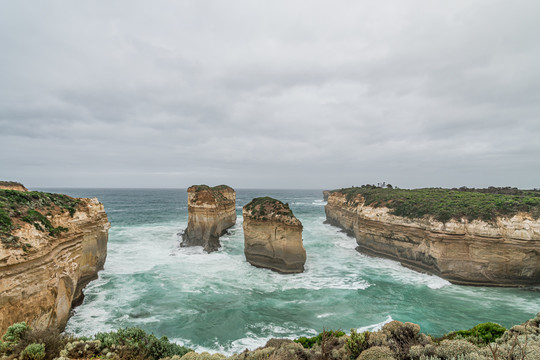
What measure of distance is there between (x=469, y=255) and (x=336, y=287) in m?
10.6

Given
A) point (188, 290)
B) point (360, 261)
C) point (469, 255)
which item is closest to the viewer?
point (188, 290)

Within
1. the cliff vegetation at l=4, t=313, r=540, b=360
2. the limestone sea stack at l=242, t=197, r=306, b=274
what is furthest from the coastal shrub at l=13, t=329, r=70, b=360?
the limestone sea stack at l=242, t=197, r=306, b=274

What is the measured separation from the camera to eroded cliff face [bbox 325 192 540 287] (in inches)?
663

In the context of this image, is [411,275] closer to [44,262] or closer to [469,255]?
[469,255]

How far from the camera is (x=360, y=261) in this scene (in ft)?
76.5

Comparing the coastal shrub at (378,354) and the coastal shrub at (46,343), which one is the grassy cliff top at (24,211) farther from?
the coastal shrub at (378,354)

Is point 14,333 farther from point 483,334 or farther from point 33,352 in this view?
point 483,334

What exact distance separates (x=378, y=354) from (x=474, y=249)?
1745 centimetres

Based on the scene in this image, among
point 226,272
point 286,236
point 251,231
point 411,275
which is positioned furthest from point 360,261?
point 226,272

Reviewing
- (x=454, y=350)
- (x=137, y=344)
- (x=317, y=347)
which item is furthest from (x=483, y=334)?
(x=137, y=344)

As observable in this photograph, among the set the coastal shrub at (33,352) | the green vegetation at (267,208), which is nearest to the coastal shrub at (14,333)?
the coastal shrub at (33,352)

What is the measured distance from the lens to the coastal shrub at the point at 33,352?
5770mm

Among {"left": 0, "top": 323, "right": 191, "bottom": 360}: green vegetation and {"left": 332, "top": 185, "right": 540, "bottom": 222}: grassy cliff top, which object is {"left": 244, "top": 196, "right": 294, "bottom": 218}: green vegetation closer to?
{"left": 332, "top": 185, "right": 540, "bottom": 222}: grassy cliff top

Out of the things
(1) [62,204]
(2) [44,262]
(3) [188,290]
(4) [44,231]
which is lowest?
(3) [188,290]
